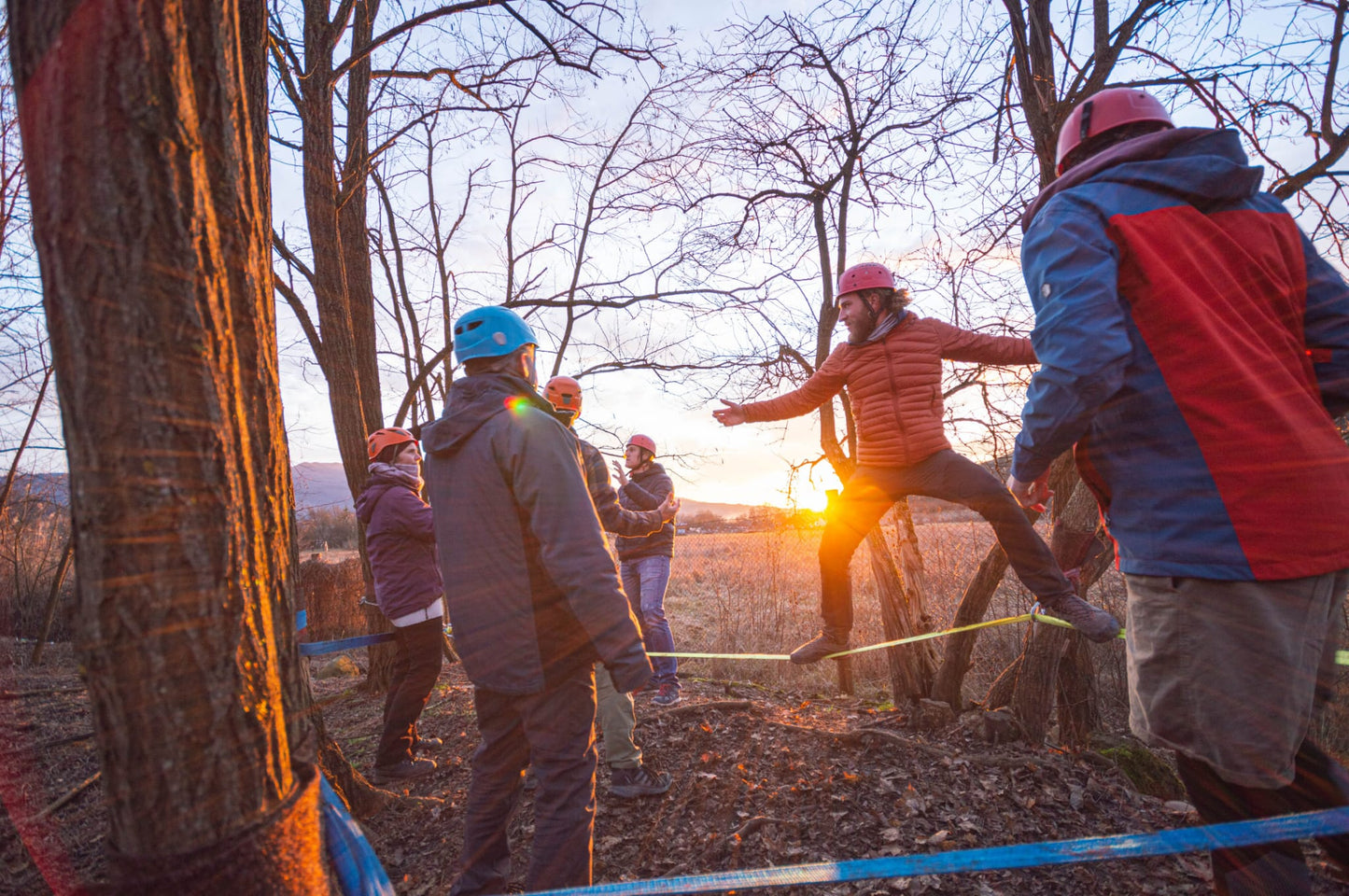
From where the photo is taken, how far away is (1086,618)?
10.0ft

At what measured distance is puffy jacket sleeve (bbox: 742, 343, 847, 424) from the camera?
12.6 feet

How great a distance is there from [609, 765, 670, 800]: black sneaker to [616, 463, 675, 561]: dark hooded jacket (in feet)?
6.34

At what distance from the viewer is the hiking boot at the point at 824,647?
3951 mm

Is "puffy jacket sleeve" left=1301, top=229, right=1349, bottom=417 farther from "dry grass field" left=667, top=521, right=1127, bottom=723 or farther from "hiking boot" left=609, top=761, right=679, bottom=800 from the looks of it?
"dry grass field" left=667, top=521, right=1127, bottom=723

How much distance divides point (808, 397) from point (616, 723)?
90.5 inches

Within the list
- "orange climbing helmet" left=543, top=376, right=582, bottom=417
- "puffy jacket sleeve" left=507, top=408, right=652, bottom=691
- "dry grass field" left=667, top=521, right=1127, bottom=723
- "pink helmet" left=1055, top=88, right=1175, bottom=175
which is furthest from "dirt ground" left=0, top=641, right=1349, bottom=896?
"pink helmet" left=1055, top=88, right=1175, bottom=175

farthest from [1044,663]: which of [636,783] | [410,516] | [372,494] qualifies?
[372,494]

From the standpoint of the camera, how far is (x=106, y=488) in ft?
3.48

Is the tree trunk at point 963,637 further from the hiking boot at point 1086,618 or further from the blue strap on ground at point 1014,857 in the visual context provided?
the blue strap on ground at point 1014,857

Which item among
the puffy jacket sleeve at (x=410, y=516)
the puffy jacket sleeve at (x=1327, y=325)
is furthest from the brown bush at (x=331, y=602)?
the puffy jacket sleeve at (x=1327, y=325)

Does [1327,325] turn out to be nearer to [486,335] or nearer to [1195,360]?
[1195,360]

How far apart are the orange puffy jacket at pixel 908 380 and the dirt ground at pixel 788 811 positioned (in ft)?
6.26

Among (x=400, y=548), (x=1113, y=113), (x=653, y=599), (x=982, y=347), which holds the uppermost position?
(x=1113, y=113)

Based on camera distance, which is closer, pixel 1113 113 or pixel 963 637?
pixel 1113 113
